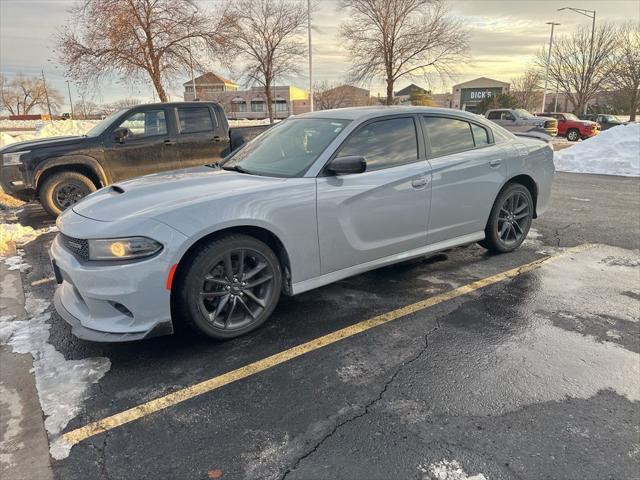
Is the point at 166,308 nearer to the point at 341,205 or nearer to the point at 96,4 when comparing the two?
the point at 341,205

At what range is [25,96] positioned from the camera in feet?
269

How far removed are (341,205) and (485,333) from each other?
1.48 meters

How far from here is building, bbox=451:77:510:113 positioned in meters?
64.1

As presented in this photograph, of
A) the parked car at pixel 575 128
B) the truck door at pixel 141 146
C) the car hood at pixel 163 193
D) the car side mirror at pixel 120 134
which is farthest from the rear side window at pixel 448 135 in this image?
the parked car at pixel 575 128

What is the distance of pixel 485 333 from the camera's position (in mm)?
3477

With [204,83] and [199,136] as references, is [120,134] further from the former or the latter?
[204,83]

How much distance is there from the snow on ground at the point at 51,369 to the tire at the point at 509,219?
3.99 metres

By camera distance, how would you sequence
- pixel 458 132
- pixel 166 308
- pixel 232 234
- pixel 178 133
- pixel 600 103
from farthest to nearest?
pixel 600 103
pixel 178 133
pixel 458 132
pixel 232 234
pixel 166 308

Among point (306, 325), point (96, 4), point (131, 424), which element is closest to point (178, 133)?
point (306, 325)

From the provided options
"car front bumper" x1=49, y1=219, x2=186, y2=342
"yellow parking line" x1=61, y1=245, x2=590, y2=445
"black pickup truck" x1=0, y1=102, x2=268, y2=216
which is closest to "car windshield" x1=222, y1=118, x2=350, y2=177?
"car front bumper" x1=49, y1=219, x2=186, y2=342

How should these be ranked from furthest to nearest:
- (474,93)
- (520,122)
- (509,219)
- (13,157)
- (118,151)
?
1. (474,93)
2. (520,122)
3. (118,151)
4. (13,157)
5. (509,219)

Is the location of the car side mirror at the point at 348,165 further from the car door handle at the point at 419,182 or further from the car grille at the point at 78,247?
the car grille at the point at 78,247

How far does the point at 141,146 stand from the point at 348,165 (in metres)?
5.48

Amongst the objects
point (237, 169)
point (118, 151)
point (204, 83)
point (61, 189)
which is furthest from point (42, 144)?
point (204, 83)
